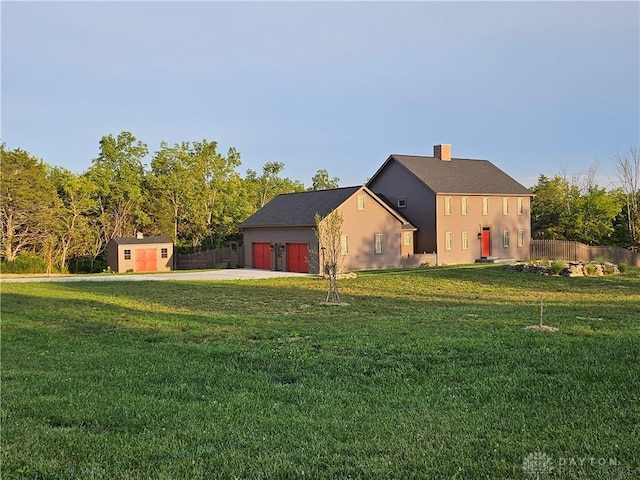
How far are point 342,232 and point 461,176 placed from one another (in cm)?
1232

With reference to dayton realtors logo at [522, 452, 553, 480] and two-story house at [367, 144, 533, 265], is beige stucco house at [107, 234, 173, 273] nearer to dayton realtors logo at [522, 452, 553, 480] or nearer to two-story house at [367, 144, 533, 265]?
two-story house at [367, 144, 533, 265]

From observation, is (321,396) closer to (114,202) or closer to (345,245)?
(345,245)

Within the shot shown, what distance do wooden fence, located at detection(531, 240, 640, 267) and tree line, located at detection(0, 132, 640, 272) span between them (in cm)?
401

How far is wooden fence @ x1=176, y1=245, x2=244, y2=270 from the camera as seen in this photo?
4150cm

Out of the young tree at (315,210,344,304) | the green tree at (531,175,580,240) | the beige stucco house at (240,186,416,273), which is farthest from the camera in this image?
the green tree at (531,175,580,240)

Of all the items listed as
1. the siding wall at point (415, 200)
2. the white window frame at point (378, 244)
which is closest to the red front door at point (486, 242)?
the siding wall at point (415, 200)

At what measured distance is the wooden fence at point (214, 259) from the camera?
136ft

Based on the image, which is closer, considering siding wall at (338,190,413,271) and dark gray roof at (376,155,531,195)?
siding wall at (338,190,413,271)

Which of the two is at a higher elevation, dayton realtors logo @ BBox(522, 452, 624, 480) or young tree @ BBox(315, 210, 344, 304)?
young tree @ BBox(315, 210, 344, 304)

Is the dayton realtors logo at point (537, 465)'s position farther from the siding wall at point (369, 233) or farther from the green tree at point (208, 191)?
the green tree at point (208, 191)

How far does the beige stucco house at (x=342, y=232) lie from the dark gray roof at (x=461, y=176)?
398 centimetres

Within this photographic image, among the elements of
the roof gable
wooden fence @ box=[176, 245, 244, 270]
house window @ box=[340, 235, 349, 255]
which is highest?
the roof gable

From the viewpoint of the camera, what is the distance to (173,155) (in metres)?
48.0

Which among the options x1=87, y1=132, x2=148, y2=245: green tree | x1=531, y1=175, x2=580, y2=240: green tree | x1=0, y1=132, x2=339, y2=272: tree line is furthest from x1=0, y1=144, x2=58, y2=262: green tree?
x1=531, y1=175, x2=580, y2=240: green tree
